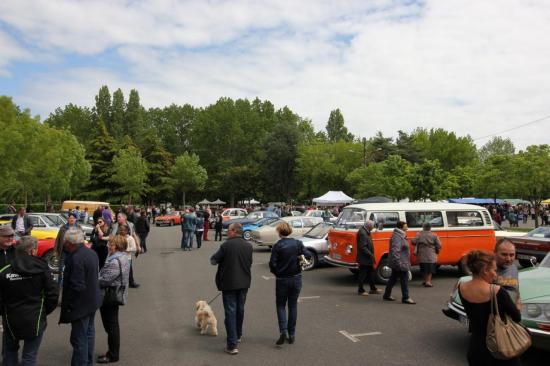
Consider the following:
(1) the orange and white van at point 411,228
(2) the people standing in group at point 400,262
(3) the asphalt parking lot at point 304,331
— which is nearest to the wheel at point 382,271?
(1) the orange and white van at point 411,228

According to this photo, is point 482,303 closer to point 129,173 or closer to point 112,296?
point 112,296

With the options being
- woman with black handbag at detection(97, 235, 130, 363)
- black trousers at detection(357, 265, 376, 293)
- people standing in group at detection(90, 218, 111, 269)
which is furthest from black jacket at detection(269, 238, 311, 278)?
people standing in group at detection(90, 218, 111, 269)

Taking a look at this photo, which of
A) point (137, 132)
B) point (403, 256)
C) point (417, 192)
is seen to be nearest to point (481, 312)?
point (403, 256)

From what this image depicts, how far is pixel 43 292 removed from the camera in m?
4.61

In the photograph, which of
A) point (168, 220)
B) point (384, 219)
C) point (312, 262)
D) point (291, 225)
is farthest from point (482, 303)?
point (168, 220)

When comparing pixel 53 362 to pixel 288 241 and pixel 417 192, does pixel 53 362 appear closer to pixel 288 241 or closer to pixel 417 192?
pixel 288 241

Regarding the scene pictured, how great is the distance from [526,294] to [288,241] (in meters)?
3.18

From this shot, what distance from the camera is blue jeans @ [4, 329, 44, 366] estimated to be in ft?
14.9

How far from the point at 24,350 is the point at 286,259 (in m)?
3.38

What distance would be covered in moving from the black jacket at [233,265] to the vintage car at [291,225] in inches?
453

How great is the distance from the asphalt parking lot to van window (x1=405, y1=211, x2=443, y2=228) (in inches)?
59.8

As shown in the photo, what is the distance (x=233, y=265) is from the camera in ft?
20.3

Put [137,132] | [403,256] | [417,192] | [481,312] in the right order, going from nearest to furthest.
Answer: [481,312]
[403,256]
[417,192]
[137,132]

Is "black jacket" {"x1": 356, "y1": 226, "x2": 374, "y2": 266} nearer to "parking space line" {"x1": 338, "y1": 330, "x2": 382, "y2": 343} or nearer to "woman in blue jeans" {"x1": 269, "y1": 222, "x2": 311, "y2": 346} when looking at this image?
"parking space line" {"x1": 338, "y1": 330, "x2": 382, "y2": 343}
